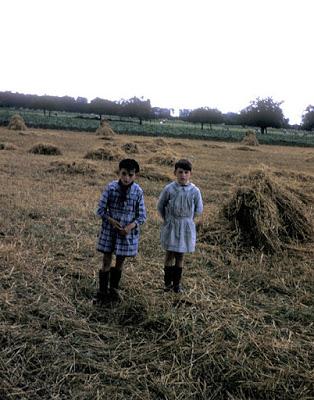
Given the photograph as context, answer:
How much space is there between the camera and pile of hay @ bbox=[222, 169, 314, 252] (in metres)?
6.50

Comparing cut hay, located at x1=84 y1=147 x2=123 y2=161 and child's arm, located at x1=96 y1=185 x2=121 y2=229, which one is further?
cut hay, located at x1=84 y1=147 x2=123 y2=161

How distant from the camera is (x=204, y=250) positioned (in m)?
6.27

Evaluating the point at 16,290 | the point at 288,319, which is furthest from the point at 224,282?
the point at 16,290

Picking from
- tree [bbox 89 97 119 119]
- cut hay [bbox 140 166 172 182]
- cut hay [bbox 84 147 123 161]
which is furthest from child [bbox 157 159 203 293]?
tree [bbox 89 97 119 119]

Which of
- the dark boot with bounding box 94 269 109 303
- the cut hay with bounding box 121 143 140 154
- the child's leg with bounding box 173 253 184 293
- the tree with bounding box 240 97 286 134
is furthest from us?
the tree with bounding box 240 97 286 134

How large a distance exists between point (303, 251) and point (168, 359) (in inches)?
141

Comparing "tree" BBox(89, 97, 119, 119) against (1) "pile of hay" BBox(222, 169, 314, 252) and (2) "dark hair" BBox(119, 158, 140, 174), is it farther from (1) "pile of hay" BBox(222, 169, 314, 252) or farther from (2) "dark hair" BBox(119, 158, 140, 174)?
(2) "dark hair" BBox(119, 158, 140, 174)

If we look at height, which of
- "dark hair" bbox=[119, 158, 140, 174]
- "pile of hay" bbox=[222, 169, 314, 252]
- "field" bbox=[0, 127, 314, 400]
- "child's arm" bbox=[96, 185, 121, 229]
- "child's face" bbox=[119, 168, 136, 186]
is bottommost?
"field" bbox=[0, 127, 314, 400]

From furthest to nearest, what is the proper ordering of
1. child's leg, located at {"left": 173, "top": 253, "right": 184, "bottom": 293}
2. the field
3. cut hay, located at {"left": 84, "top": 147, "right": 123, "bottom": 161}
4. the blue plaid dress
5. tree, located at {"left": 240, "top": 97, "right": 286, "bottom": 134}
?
tree, located at {"left": 240, "top": 97, "right": 286, "bottom": 134}, cut hay, located at {"left": 84, "top": 147, "right": 123, "bottom": 161}, child's leg, located at {"left": 173, "top": 253, "right": 184, "bottom": 293}, the blue plaid dress, the field

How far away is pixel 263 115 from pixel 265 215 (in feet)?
221

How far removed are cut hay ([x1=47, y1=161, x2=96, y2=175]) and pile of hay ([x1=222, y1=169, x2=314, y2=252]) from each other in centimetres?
632

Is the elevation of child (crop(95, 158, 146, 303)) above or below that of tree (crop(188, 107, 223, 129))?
below

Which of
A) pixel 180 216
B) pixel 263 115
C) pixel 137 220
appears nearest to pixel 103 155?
pixel 180 216

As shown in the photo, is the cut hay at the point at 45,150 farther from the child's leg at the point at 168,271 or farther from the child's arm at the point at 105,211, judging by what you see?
the child's arm at the point at 105,211
